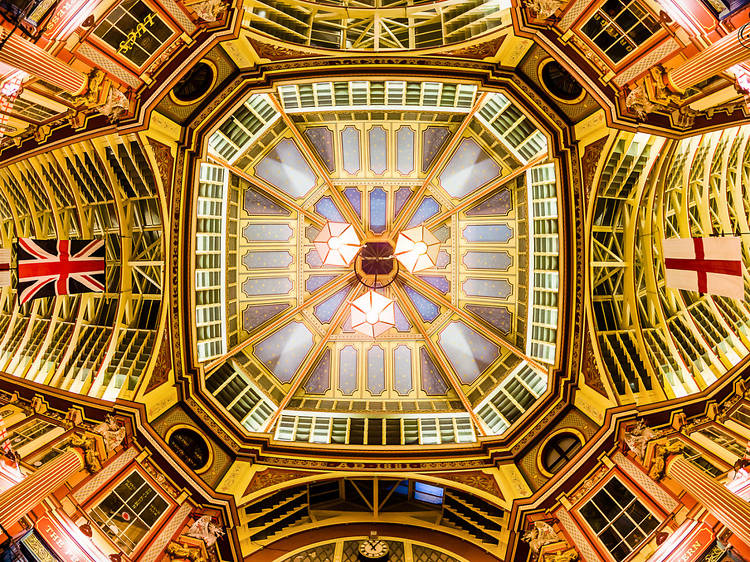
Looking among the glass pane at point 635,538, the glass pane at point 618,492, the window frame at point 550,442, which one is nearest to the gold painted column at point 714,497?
the glass pane at point 618,492

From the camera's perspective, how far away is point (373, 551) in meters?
15.8

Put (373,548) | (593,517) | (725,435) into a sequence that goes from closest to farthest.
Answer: (725,435)
(593,517)
(373,548)

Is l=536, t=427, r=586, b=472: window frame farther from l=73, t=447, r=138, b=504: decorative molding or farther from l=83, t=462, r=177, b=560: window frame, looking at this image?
l=73, t=447, r=138, b=504: decorative molding

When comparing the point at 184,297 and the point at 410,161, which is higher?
the point at 410,161

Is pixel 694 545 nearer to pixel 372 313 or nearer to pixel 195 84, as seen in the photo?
pixel 372 313

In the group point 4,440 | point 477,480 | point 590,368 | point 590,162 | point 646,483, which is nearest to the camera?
point 4,440

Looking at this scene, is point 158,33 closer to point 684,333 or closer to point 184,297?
point 184,297

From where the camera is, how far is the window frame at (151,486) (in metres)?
12.6

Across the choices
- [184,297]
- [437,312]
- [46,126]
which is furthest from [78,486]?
[437,312]

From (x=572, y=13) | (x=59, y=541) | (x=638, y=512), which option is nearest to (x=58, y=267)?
(x=59, y=541)

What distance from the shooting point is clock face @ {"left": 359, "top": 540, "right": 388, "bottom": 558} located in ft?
51.5

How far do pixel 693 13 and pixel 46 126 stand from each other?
1594 centimetres

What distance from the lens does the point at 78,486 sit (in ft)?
41.1

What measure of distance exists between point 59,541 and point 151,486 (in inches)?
130
